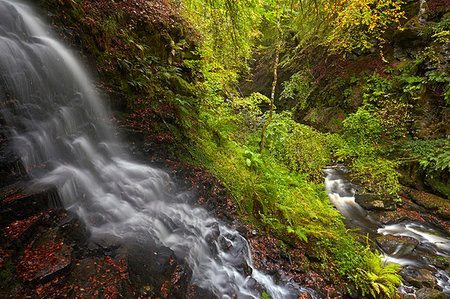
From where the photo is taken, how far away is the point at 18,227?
204 centimetres

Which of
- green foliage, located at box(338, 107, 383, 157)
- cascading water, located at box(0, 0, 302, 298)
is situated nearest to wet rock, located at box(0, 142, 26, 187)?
cascading water, located at box(0, 0, 302, 298)

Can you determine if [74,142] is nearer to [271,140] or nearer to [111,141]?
[111,141]

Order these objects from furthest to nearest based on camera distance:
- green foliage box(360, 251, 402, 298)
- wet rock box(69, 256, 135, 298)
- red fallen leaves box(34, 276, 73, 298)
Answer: green foliage box(360, 251, 402, 298) → wet rock box(69, 256, 135, 298) → red fallen leaves box(34, 276, 73, 298)

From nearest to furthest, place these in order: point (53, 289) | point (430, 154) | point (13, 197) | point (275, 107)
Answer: point (53, 289)
point (13, 197)
point (275, 107)
point (430, 154)

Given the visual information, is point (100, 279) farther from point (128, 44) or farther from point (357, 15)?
point (357, 15)

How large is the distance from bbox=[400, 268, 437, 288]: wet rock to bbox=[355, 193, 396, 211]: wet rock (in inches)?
96.4

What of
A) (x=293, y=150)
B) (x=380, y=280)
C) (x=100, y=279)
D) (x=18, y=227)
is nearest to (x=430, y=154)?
(x=293, y=150)

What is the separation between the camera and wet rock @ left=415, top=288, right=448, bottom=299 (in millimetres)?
3996

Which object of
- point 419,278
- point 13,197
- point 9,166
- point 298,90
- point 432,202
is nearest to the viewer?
point 13,197

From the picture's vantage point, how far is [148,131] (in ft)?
14.9

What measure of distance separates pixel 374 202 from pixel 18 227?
9441mm

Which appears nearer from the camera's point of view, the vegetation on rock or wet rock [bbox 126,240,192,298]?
wet rock [bbox 126,240,192,298]

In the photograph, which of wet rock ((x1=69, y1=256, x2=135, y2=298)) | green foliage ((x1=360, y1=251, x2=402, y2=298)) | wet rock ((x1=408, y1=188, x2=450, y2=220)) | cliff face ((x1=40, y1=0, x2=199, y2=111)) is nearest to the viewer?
wet rock ((x1=69, y1=256, x2=135, y2=298))

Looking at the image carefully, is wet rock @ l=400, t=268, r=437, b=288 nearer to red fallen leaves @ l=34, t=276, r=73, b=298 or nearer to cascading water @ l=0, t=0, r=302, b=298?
cascading water @ l=0, t=0, r=302, b=298
